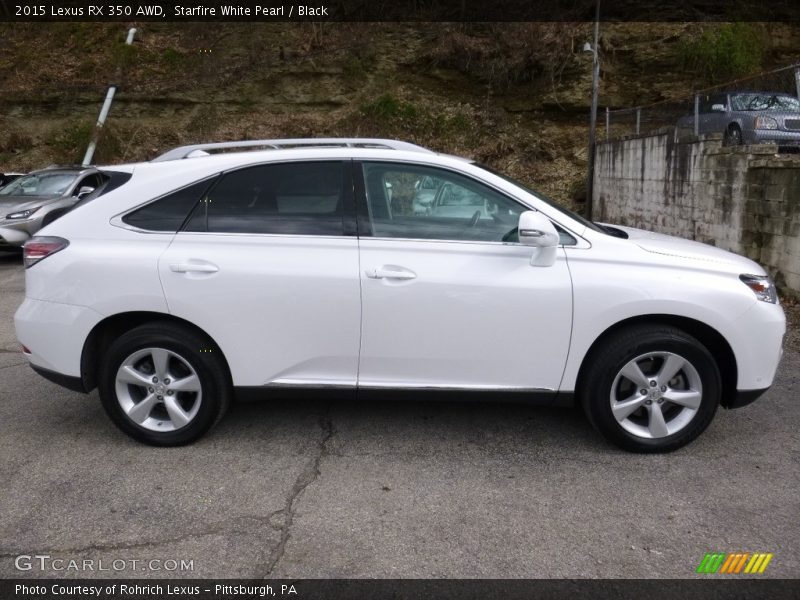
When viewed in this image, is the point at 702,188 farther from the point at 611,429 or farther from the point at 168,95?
the point at 168,95

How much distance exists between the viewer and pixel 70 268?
12.2ft

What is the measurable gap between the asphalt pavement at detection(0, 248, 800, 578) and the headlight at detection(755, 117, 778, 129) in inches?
235

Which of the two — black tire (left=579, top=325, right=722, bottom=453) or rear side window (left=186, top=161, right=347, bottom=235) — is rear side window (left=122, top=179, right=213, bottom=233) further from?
black tire (left=579, top=325, right=722, bottom=453)

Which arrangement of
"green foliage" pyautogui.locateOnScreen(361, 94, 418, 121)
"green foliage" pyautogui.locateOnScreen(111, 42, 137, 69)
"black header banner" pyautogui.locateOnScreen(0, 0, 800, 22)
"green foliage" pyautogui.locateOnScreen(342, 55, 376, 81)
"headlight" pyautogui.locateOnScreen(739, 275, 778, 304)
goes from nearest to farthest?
"headlight" pyautogui.locateOnScreen(739, 275, 778, 304)
"green foliage" pyautogui.locateOnScreen(361, 94, 418, 121)
"black header banner" pyautogui.locateOnScreen(0, 0, 800, 22)
"green foliage" pyautogui.locateOnScreen(342, 55, 376, 81)
"green foliage" pyautogui.locateOnScreen(111, 42, 137, 69)

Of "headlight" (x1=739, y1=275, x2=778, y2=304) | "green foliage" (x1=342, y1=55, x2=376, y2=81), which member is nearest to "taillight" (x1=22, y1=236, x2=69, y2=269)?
"headlight" (x1=739, y1=275, x2=778, y2=304)

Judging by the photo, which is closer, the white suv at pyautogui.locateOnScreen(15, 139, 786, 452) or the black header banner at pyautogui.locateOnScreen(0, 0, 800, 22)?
the white suv at pyautogui.locateOnScreen(15, 139, 786, 452)

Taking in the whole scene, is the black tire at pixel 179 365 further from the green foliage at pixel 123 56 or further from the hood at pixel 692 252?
the green foliage at pixel 123 56

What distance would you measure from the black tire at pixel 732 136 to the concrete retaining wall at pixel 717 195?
30 centimetres

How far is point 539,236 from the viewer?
3510mm

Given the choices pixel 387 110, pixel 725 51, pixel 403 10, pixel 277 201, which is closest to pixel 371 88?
pixel 387 110

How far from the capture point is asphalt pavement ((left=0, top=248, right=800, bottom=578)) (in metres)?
2.79

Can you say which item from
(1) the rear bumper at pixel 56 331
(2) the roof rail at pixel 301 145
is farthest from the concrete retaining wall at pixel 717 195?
(1) the rear bumper at pixel 56 331

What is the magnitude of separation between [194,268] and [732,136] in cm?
927

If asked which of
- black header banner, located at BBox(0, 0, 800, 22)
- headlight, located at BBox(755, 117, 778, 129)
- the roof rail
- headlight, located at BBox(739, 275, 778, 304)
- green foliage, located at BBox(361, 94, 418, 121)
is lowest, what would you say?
headlight, located at BBox(739, 275, 778, 304)
